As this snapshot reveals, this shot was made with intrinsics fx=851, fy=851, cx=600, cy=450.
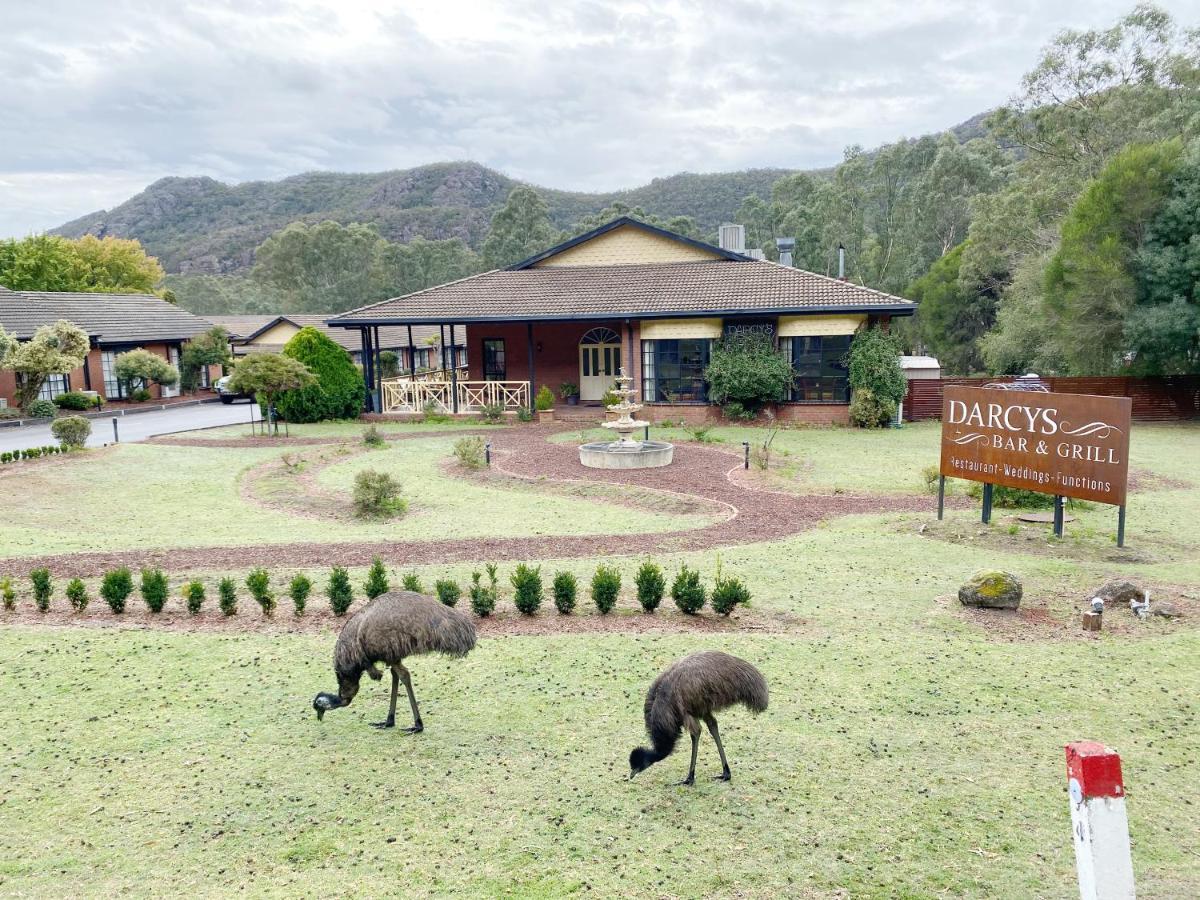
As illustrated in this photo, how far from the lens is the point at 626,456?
706 inches

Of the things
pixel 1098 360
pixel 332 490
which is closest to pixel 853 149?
pixel 1098 360

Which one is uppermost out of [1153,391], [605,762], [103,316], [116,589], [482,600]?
[103,316]

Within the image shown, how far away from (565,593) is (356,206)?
110 meters

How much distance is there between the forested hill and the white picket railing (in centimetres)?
6286

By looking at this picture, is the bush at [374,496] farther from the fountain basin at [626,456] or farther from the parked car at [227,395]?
the parked car at [227,395]

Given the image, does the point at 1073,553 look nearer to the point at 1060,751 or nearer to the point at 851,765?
the point at 1060,751

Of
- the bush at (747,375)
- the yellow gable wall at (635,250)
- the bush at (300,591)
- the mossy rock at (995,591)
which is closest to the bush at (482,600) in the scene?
the bush at (300,591)

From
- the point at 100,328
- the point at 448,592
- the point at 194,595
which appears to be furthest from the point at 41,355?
the point at 448,592

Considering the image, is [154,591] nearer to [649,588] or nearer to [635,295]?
[649,588]

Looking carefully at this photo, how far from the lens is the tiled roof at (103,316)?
34.0m

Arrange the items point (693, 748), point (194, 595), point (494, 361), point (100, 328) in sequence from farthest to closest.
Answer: point (100, 328) → point (494, 361) → point (194, 595) → point (693, 748)

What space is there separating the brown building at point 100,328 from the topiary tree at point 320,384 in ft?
41.9

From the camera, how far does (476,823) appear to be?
5059mm

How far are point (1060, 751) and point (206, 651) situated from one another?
24.0 feet
